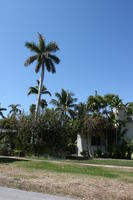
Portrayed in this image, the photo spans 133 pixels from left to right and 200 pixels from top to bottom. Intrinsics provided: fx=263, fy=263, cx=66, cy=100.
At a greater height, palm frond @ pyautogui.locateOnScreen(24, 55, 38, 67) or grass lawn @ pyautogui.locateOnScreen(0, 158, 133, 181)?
palm frond @ pyautogui.locateOnScreen(24, 55, 38, 67)

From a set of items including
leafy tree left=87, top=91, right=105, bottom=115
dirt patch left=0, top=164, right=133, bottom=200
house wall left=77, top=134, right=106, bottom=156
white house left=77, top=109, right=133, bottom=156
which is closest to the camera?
dirt patch left=0, top=164, right=133, bottom=200

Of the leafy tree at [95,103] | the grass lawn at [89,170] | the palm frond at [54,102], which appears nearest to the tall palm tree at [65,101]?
the palm frond at [54,102]

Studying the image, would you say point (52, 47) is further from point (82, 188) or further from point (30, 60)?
point (82, 188)

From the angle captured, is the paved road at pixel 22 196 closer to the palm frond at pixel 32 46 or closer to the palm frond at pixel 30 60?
the palm frond at pixel 30 60

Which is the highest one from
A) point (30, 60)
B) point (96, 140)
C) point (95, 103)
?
point (30, 60)

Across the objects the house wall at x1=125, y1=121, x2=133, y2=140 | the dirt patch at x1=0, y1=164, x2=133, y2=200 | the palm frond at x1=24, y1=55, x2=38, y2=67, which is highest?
the palm frond at x1=24, y1=55, x2=38, y2=67

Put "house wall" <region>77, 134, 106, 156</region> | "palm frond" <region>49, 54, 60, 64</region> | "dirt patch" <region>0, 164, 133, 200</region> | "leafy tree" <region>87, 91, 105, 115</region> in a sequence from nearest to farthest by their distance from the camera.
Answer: "dirt patch" <region>0, 164, 133, 200</region>, "house wall" <region>77, 134, 106, 156</region>, "palm frond" <region>49, 54, 60, 64</region>, "leafy tree" <region>87, 91, 105, 115</region>

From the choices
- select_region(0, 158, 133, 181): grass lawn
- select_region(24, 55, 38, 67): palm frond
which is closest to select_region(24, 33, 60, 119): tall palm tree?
select_region(24, 55, 38, 67): palm frond

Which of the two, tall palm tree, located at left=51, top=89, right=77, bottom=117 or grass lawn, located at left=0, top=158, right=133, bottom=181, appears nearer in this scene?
grass lawn, located at left=0, top=158, right=133, bottom=181

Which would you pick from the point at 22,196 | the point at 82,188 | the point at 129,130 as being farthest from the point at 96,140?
the point at 22,196

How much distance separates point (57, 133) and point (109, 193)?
18703 millimetres

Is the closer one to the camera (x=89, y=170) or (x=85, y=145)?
(x=89, y=170)

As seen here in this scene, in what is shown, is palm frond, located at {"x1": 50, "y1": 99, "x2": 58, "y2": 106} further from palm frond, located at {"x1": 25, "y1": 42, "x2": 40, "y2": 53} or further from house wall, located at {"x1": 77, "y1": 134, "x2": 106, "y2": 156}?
palm frond, located at {"x1": 25, "y1": 42, "x2": 40, "y2": 53}

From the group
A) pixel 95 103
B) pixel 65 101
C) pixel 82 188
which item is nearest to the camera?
pixel 82 188
